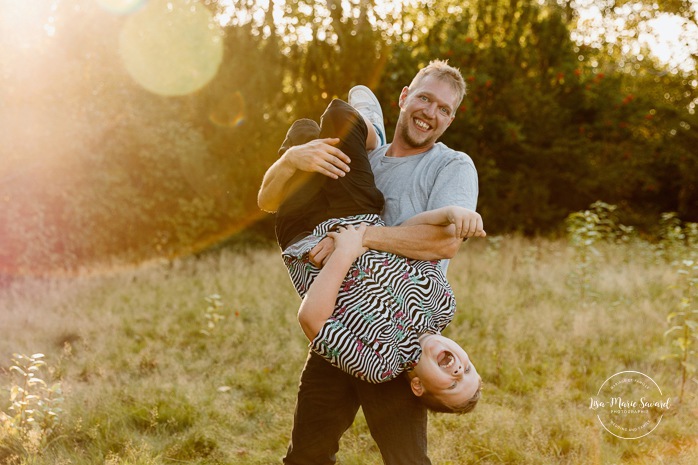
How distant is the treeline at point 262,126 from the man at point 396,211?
7884 millimetres

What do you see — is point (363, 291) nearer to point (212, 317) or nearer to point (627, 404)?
point (627, 404)

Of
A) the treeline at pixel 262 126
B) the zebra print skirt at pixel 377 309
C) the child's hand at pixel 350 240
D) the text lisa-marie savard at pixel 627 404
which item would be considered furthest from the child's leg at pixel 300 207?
the treeline at pixel 262 126

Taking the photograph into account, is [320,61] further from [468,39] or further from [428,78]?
[428,78]

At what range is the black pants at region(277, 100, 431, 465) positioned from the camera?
2.48 metres

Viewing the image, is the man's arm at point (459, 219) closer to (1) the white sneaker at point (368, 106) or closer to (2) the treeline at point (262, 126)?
(1) the white sneaker at point (368, 106)

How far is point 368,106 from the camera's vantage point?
315cm

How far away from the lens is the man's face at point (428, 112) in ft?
9.06

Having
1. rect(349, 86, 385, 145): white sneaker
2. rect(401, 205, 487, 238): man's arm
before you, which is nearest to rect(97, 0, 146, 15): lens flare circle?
rect(349, 86, 385, 145): white sneaker

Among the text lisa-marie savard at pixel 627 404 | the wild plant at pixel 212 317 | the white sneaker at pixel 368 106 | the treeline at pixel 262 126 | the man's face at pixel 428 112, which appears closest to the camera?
the man's face at pixel 428 112

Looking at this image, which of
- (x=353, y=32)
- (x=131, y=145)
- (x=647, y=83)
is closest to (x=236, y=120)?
(x=131, y=145)

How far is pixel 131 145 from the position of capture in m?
10.1

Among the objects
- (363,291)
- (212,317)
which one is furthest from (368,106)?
(212,317)

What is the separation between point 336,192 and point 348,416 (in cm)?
108

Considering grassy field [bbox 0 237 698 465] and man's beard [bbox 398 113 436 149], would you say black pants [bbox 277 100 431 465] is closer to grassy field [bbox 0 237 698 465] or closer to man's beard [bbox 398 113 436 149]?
man's beard [bbox 398 113 436 149]
